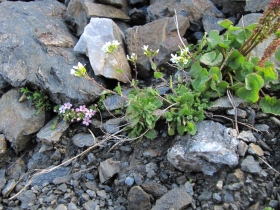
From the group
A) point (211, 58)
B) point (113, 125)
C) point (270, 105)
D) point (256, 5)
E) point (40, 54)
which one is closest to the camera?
point (270, 105)

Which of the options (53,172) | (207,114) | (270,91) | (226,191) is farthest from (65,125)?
(270,91)

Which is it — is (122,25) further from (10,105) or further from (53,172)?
(53,172)

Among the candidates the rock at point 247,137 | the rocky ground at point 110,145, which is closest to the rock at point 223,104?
the rocky ground at point 110,145

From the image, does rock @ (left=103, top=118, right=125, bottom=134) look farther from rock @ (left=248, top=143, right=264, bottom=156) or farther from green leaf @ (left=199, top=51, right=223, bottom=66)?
rock @ (left=248, top=143, right=264, bottom=156)

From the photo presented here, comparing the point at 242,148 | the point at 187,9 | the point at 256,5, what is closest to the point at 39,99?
the point at 187,9

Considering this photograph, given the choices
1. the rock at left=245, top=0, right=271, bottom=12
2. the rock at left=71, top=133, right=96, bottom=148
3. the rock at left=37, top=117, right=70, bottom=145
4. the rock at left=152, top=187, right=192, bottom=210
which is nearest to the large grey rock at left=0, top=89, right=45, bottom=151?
the rock at left=37, top=117, right=70, bottom=145

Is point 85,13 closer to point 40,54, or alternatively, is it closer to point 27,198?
point 40,54
